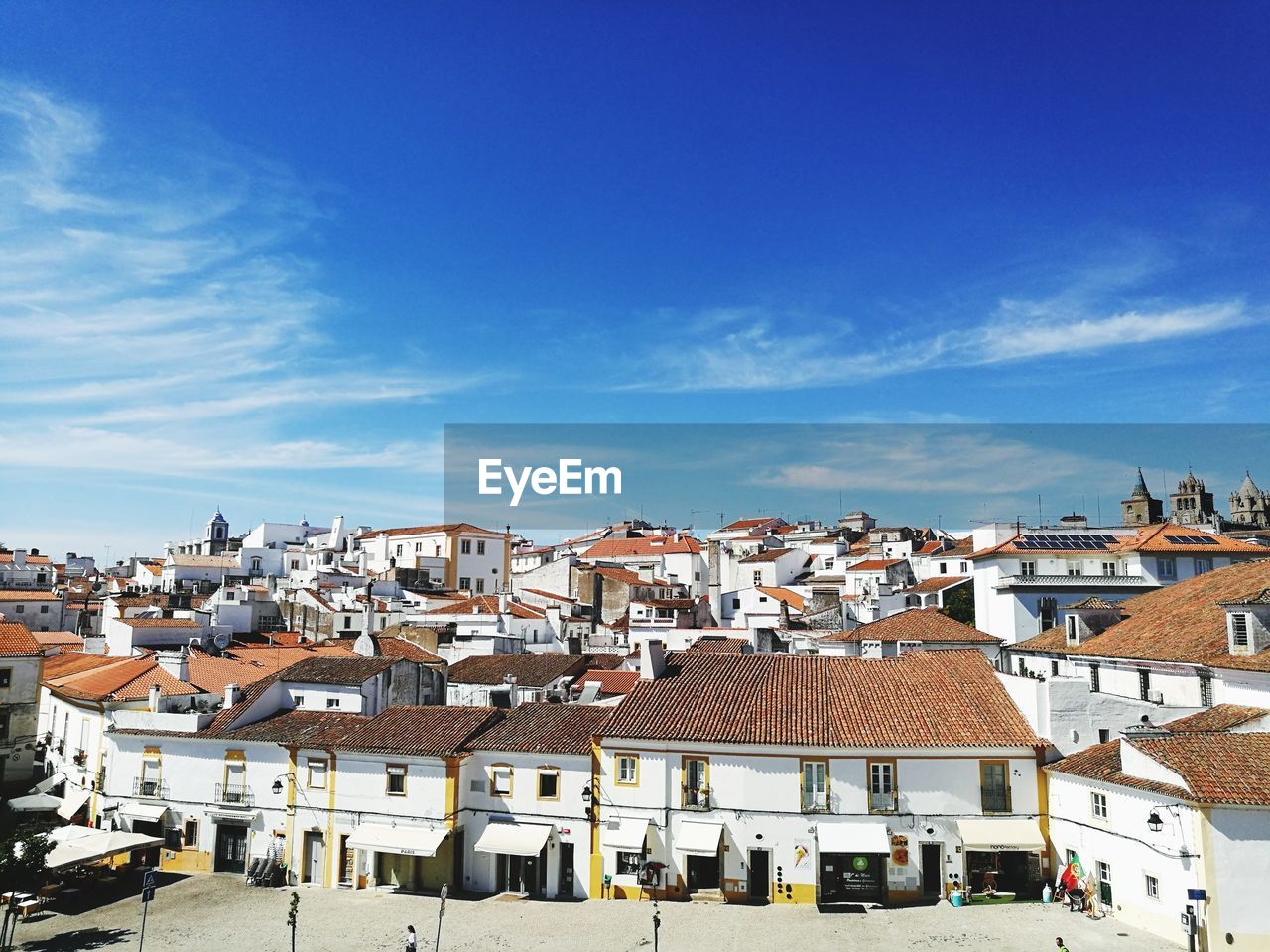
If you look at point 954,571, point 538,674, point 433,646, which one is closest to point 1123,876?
point 538,674

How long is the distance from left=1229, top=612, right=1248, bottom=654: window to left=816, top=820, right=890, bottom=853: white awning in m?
11.6

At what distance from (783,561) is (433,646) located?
3577 centimetres

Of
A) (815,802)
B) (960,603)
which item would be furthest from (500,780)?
(960,603)

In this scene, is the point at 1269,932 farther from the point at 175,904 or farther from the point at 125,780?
the point at 125,780

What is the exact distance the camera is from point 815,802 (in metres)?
27.6

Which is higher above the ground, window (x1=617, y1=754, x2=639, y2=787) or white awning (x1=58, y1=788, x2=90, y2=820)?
window (x1=617, y1=754, x2=639, y2=787)

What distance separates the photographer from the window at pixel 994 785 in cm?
2706

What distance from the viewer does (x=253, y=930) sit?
25.7 metres

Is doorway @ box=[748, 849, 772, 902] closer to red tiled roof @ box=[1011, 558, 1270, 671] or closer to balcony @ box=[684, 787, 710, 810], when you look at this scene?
balcony @ box=[684, 787, 710, 810]

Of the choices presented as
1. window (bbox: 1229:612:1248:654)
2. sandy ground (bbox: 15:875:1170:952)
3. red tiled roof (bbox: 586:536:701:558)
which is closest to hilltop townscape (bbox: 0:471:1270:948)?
window (bbox: 1229:612:1248:654)

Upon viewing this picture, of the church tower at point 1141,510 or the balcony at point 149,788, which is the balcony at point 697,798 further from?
the church tower at point 1141,510

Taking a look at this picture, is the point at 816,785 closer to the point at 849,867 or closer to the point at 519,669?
the point at 849,867

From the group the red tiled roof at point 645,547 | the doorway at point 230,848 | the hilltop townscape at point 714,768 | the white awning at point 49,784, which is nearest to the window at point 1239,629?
the hilltop townscape at point 714,768

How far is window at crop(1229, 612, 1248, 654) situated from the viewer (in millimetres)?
26952
